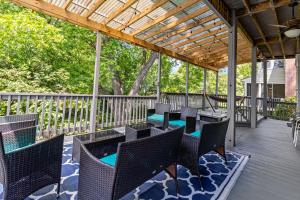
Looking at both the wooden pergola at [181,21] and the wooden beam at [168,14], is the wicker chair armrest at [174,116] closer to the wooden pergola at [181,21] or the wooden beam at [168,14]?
the wooden pergola at [181,21]

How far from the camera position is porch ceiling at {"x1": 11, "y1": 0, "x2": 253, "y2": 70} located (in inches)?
136

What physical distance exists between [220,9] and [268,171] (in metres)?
3.27

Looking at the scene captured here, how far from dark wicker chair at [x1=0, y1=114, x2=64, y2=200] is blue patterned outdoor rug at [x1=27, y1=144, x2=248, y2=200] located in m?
0.37

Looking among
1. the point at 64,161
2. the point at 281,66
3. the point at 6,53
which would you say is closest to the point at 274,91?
the point at 281,66

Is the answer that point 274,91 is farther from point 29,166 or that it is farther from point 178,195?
point 29,166

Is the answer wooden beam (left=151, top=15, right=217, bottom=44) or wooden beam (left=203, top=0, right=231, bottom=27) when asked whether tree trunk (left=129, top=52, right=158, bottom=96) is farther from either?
wooden beam (left=203, top=0, right=231, bottom=27)

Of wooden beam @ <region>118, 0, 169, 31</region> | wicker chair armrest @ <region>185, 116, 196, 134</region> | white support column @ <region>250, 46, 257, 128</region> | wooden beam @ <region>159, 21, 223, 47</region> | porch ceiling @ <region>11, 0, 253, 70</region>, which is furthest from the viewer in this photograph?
→ white support column @ <region>250, 46, 257, 128</region>

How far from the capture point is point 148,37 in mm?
5129

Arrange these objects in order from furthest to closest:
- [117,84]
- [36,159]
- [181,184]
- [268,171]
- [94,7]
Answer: [117,84] < [94,7] < [268,171] < [181,184] < [36,159]

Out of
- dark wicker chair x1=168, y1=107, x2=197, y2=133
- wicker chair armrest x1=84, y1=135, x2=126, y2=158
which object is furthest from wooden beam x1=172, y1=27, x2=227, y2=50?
wicker chair armrest x1=84, y1=135, x2=126, y2=158

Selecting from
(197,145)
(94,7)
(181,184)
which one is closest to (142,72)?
(94,7)

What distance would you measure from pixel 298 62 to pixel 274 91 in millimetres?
7957

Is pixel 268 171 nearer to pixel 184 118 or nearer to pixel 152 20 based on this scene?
pixel 184 118

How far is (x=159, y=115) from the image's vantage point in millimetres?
4969
